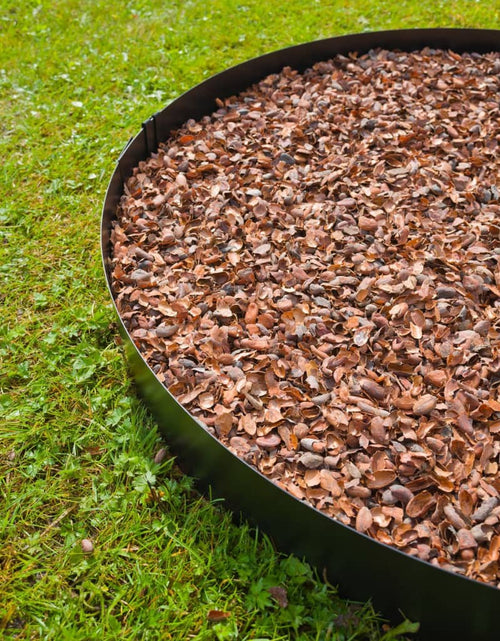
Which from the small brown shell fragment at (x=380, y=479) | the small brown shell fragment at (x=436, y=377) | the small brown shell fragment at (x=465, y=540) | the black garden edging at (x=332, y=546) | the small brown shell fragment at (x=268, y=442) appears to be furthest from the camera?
the small brown shell fragment at (x=436, y=377)

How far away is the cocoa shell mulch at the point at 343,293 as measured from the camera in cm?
199

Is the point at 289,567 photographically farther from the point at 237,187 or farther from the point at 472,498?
the point at 237,187

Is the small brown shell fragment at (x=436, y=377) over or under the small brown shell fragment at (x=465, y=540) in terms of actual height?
over

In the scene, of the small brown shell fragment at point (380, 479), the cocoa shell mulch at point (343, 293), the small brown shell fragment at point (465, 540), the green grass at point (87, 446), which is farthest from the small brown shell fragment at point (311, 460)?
the small brown shell fragment at point (465, 540)

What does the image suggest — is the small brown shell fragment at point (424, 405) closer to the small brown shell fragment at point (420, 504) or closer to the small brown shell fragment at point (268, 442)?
the small brown shell fragment at point (420, 504)

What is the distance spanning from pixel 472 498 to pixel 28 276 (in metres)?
2.18

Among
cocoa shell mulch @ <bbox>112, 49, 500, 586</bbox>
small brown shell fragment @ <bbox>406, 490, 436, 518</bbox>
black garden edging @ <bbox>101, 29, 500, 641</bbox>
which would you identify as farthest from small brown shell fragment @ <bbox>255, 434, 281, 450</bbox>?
small brown shell fragment @ <bbox>406, 490, 436, 518</bbox>

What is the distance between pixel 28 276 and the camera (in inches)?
116

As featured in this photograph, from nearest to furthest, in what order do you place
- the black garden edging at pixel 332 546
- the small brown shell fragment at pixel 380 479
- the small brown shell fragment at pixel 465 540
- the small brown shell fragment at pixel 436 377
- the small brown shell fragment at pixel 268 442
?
the black garden edging at pixel 332 546 < the small brown shell fragment at pixel 465 540 < the small brown shell fragment at pixel 380 479 < the small brown shell fragment at pixel 268 442 < the small brown shell fragment at pixel 436 377

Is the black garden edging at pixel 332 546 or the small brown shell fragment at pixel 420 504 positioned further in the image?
the small brown shell fragment at pixel 420 504

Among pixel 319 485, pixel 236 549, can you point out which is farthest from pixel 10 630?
pixel 319 485

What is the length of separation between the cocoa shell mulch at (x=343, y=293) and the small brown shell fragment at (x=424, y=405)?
0.02m

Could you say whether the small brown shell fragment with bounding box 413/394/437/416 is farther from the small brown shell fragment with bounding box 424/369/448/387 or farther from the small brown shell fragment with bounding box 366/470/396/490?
the small brown shell fragment with bounding box 366/470/396/490

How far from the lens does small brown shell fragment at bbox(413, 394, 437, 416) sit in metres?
2.11
